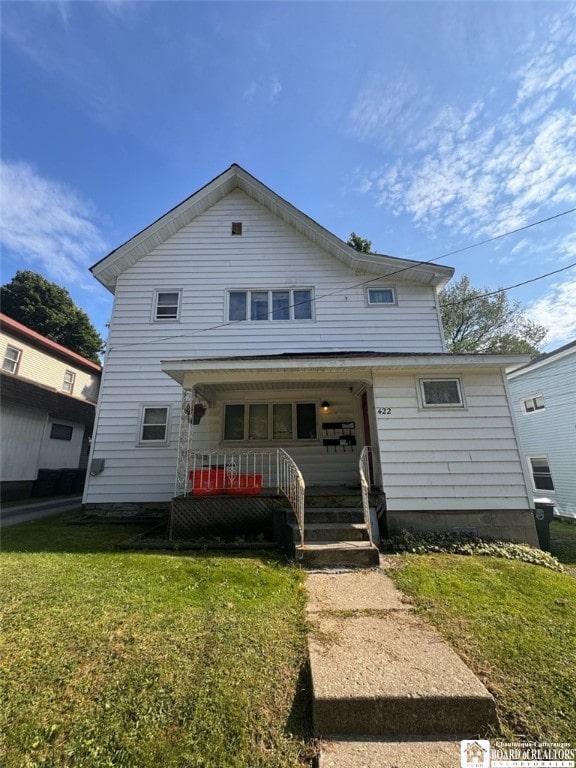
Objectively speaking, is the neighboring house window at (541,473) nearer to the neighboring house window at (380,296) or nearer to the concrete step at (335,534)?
the neighboring house window at (380,296)

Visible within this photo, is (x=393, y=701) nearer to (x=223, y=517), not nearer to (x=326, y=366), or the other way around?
(x=223, y=517)

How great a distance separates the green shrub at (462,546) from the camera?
533 centimetres

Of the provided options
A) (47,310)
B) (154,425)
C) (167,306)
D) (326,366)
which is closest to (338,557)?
(326,366)

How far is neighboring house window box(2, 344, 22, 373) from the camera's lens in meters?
13.6

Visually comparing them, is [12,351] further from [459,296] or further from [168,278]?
Result: [459,296]

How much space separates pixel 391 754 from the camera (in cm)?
191

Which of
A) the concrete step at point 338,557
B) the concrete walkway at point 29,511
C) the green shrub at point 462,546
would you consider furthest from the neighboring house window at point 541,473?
the concrete walkway at point 29,511

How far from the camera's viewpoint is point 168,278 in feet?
31.9

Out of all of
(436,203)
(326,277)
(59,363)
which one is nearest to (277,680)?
(326,277)

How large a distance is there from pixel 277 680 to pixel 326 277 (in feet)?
30.6

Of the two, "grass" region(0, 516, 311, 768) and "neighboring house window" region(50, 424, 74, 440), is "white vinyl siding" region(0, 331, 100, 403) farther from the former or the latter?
"grass" region(0, 516, 311, 768)

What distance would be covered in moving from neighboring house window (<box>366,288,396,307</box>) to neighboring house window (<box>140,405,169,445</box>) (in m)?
6.82

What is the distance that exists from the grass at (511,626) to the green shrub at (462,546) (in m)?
0.25

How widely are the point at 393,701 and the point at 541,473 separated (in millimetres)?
16688
